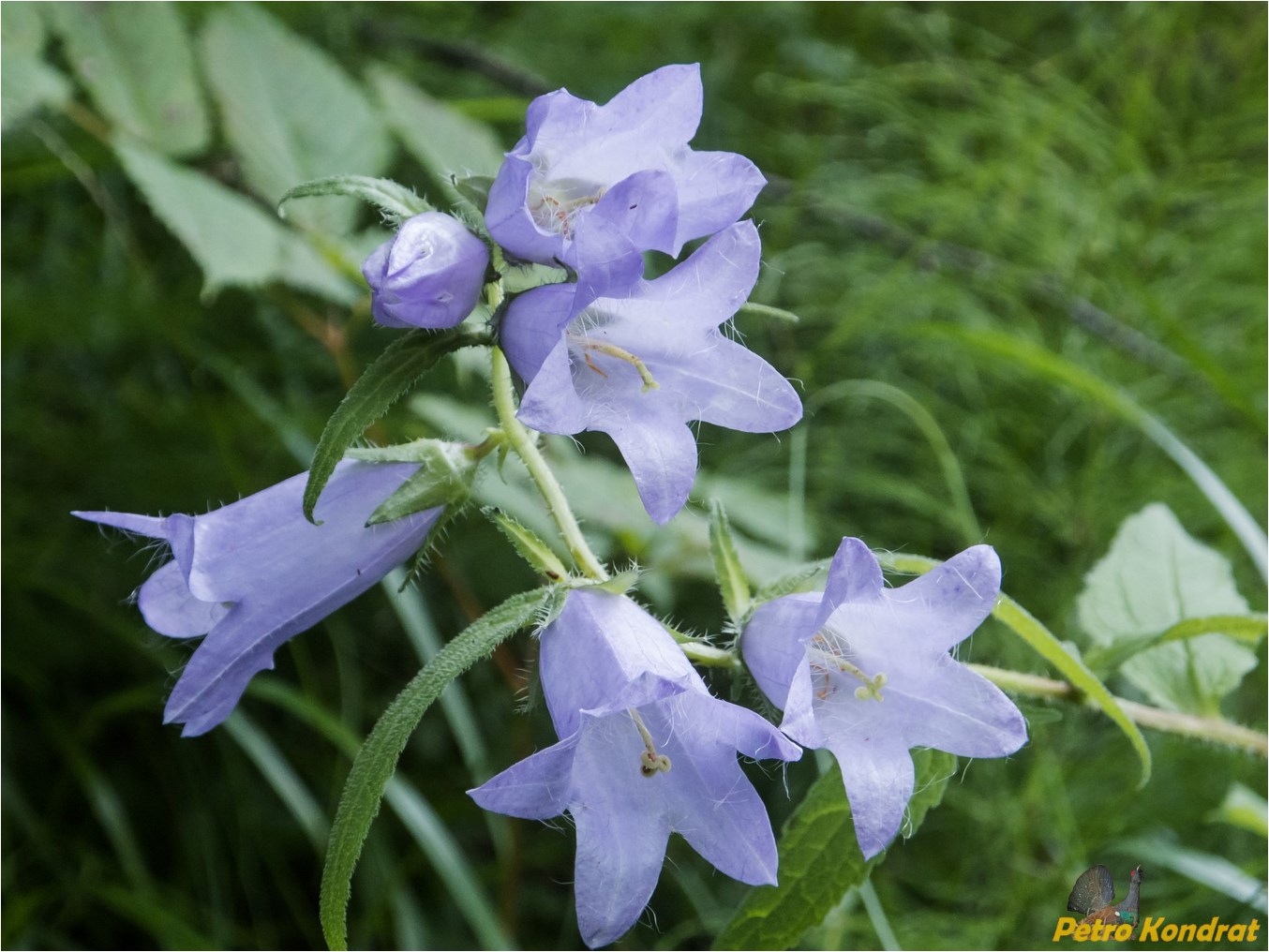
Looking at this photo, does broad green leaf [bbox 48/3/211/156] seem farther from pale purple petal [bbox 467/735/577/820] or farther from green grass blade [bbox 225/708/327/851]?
pale purple petal [bbox 467/735/577/820]

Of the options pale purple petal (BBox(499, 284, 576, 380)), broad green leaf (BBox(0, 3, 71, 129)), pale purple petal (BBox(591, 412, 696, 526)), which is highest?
pale purple petal (BBox(499, 284, 576, 380))

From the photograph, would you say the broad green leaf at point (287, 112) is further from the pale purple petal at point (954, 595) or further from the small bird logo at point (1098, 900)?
the small bird logo at point (1098, 900)

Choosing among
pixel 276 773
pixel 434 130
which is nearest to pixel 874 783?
pixel 276 773

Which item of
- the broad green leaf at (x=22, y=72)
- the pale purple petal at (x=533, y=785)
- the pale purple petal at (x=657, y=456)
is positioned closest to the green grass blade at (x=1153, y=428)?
the pale purple petal at (x=657, y=456)

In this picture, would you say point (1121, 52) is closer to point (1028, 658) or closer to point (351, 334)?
point (1028, 658)

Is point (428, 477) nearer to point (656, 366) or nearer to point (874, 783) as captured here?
point (656, 366)

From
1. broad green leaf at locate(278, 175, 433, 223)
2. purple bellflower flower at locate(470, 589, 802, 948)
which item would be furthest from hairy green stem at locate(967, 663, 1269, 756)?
broad green leaf at locate(278, 175, 433, 223)
